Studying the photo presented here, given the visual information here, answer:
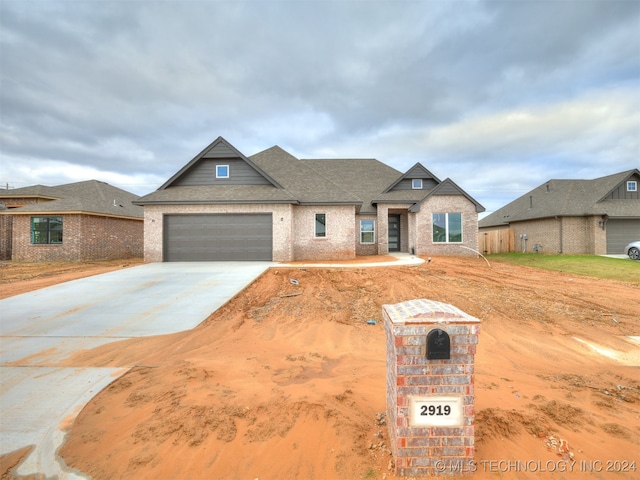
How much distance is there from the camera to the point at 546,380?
438 centimetres

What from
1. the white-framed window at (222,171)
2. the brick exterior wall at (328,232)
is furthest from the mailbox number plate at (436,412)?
the white-framed window at (222,171)

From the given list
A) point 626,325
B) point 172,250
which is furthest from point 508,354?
point 172,250

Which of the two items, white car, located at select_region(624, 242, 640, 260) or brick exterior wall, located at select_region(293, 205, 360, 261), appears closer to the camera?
brick exterior wall, located at select_region(293, 205, 360, 261)

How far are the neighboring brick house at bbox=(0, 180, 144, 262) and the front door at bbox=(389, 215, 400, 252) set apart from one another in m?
18.3

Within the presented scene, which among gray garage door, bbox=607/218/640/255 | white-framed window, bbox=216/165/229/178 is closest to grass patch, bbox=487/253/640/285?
gray garage door, bbox=607/218/640/255

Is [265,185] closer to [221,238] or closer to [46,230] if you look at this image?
[221,238]

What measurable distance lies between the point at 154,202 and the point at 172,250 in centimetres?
250

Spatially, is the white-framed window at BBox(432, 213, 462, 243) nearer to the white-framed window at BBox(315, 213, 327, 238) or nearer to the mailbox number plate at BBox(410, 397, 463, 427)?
→ the white-framed window at BBox(315, 213, 327, 238)

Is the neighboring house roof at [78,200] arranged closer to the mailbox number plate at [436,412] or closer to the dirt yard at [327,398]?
the dirt yard at [327,398]

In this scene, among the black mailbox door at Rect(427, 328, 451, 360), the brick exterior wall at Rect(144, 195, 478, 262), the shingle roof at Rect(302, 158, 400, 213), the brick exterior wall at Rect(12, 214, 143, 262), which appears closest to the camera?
the black mailbox door at Rect(427, 328, 451, 360)

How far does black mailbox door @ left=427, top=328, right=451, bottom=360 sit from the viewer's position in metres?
2.38

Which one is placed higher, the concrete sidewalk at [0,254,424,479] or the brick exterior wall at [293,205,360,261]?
the brick exterior wall at [293,205,360,261]

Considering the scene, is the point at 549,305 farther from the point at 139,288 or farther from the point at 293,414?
the point at 139,288

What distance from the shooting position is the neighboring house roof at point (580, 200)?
66.2ft
